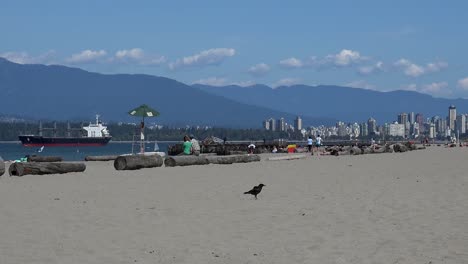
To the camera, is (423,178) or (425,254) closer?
(425,254)

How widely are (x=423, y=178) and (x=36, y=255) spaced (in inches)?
556

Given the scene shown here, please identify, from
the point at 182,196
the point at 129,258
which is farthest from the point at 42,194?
the point at 129,258

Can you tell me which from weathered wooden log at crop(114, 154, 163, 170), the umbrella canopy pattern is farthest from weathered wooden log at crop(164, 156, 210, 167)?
the umbrella canopy pattern

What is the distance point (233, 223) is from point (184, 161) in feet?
57.3

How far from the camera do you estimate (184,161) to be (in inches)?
1107

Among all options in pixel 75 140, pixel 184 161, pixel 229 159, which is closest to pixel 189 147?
pixel 229 159

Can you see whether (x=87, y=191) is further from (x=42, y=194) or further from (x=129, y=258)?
(x=129, y=258)

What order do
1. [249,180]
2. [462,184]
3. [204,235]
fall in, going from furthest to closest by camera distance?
[249,180], [462,184], [204,235]

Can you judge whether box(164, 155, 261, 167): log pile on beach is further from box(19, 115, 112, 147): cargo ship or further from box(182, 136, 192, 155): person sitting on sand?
box(19, 115, 112, 147): cargo ship

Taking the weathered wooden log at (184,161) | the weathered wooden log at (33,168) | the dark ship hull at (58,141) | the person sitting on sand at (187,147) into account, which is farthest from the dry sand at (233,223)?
the dark ship hull at (58,141)

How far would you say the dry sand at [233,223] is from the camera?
27.0ft

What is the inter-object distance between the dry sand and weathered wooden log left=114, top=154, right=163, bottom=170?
7.17 m

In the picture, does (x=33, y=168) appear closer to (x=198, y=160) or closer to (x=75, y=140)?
(x=198, y=160)

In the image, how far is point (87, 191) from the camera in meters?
16.1
